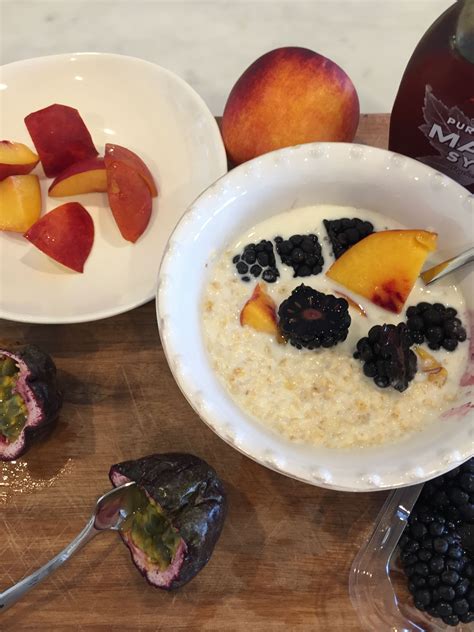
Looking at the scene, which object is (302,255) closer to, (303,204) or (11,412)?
(303,204)

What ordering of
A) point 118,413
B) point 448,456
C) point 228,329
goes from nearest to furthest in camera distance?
point 448,456 → point 228,329 → point 118,413

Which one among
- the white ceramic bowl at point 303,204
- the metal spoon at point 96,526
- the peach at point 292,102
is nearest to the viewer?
the white ceramic bowl at point 303,204

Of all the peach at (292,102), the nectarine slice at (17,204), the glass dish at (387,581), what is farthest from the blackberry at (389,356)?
the nectarine slice at (17,204)

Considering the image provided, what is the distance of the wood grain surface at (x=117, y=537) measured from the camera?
1.00 m

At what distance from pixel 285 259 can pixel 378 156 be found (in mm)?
226

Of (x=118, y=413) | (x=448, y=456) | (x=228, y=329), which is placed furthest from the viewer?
(x=118, y=413)

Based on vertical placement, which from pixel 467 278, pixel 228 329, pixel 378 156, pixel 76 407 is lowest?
pixel 76 407

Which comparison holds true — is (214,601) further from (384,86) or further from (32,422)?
(384,86)

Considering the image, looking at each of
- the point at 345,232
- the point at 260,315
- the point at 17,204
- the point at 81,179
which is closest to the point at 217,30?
the point at 81,179

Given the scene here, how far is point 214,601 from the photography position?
1.00 m

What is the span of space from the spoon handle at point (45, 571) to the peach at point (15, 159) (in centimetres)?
71

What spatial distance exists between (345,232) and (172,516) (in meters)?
0.54

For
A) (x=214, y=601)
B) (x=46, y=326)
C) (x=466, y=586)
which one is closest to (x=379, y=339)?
(x=466, y=586)

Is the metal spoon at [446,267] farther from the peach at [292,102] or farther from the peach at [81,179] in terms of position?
the peach at [81,179]
